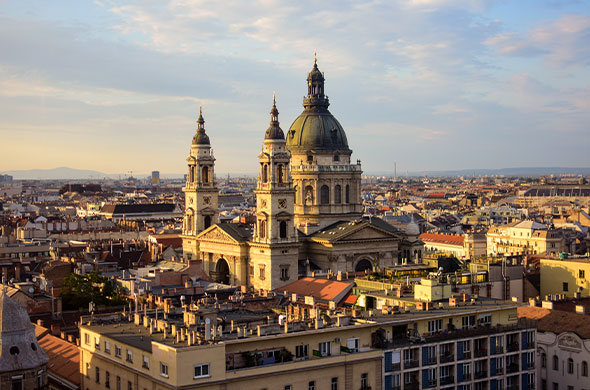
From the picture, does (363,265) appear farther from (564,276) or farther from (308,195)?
(564,276)

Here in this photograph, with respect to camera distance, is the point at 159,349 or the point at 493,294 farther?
the point at 493,294

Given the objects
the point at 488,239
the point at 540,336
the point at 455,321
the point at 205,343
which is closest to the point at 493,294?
the point at 540,336

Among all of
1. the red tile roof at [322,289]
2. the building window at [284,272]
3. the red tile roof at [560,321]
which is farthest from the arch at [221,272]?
the red tile roof at [560,321]

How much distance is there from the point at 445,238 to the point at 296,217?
54.6 metres

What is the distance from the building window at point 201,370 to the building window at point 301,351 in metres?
5.82

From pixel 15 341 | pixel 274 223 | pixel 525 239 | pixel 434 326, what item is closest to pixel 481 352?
pixel 434 326

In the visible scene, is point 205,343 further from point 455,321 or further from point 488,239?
point 488,239

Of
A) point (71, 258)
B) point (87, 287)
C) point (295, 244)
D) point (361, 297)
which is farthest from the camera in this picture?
point (71, 258)

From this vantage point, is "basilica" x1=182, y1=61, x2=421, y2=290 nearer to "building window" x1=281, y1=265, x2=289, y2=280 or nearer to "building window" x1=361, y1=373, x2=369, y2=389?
"building window" x1=281, y1=265, x2=289, y2=280

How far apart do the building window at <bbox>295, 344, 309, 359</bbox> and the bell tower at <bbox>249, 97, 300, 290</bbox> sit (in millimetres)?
49694

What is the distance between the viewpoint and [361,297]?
2515 inches

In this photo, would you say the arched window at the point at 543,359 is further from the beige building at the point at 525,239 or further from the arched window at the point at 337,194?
the beige building at the point at 525,239

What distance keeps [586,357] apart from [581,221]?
122430mm

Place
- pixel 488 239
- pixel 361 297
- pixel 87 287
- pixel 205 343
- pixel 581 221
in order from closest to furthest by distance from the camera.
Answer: pixel 205 343 → pixel 361 297 → pixel 87 287 → pixel 488 239 → pixel 581 221
